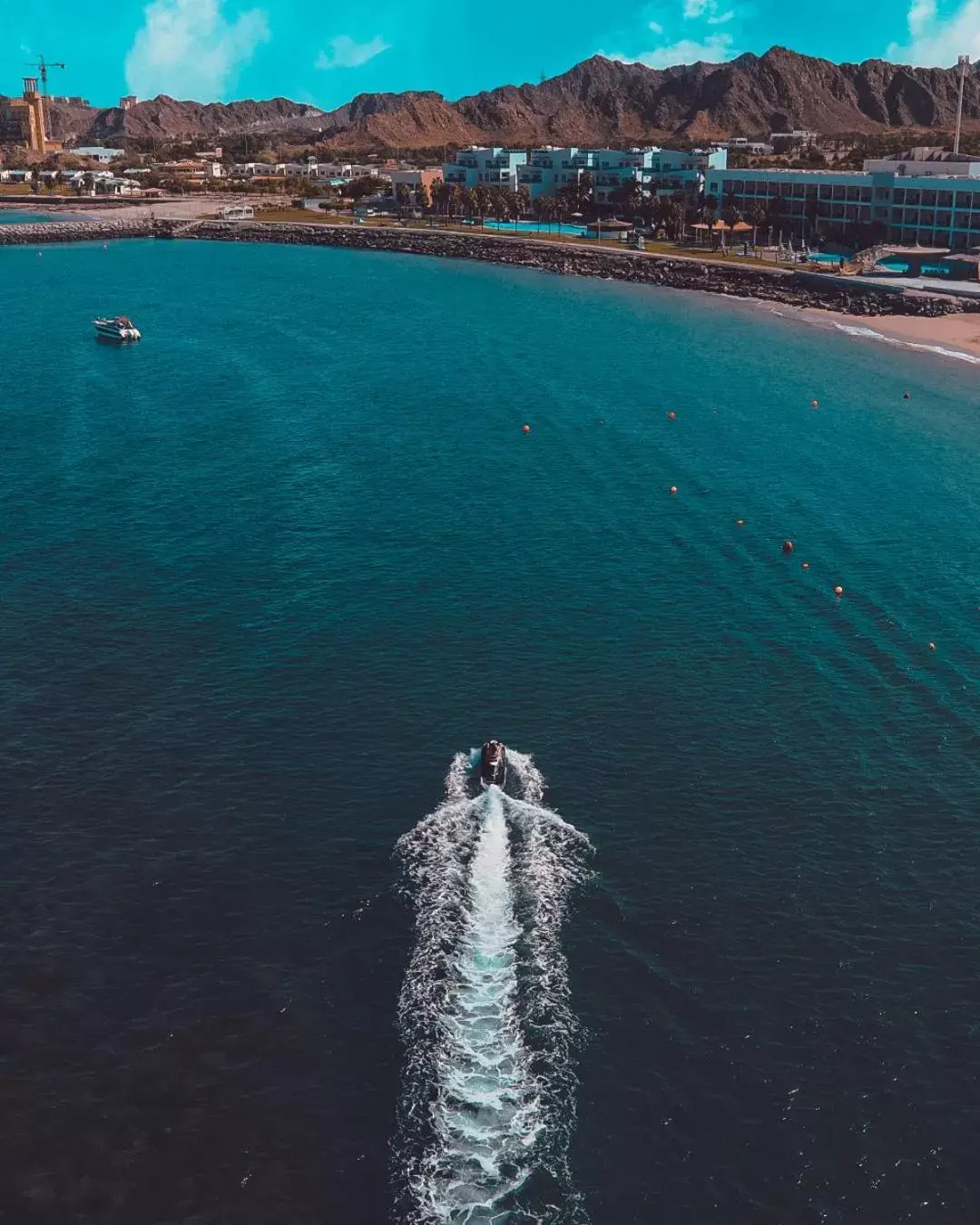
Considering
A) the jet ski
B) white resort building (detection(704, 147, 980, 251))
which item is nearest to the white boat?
the jet ski

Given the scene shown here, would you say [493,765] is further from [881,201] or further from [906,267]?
[881,201]

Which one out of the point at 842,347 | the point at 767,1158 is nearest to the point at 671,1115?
the point at 767,1158

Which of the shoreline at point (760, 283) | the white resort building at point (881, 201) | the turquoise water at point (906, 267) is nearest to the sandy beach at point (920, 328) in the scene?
the shoreline at point (760, 283)

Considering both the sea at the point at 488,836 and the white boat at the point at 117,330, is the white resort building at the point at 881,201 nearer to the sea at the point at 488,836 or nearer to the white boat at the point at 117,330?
the sea at the point at 488,836

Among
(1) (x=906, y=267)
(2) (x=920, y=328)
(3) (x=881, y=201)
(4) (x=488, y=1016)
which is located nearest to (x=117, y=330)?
(2) (x=920, y=328)

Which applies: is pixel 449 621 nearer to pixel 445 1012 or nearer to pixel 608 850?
pixel 608 850

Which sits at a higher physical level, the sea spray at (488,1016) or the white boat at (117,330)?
the white boat at (117,330)
